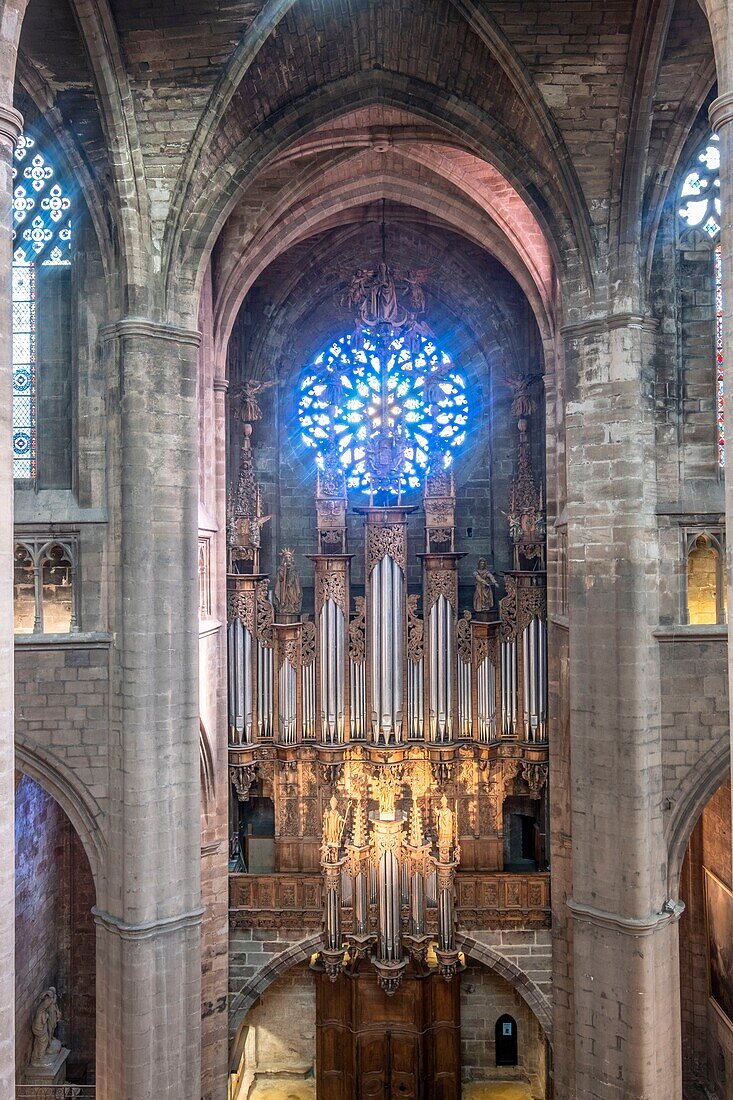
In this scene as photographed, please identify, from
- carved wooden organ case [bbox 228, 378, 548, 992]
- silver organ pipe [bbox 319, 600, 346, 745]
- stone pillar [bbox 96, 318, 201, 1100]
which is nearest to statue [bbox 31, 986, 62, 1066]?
carved wooden organ case [bbox 228, 378, 548, 992]

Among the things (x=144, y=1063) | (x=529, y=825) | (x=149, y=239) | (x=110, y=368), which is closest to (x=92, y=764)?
(x=144, y=1063)

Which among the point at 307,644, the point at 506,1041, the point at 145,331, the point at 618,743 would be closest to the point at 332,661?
the point at 307,644

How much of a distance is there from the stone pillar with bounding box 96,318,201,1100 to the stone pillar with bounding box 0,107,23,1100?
4.35 metres

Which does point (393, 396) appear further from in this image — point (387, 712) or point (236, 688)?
point (236, 688)

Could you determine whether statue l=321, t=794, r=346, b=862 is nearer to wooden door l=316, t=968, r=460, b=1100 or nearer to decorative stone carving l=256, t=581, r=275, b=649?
decorative stone carving l=256, t=581, r=275, b=649

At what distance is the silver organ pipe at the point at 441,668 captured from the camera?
51.0 ft

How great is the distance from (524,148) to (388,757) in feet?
31.7

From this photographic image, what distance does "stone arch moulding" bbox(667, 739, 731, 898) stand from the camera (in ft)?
37.2

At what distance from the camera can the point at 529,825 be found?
16984 mm

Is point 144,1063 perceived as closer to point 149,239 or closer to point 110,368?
point 110,368

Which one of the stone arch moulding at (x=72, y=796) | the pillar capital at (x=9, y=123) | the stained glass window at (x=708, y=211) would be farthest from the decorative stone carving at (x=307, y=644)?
the pillar capital at (x=9, y=123)

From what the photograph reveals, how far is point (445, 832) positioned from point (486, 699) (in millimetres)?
2335

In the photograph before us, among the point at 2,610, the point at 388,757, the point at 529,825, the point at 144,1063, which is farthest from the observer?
the point at 529,825

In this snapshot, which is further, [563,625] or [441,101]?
[563,625]
